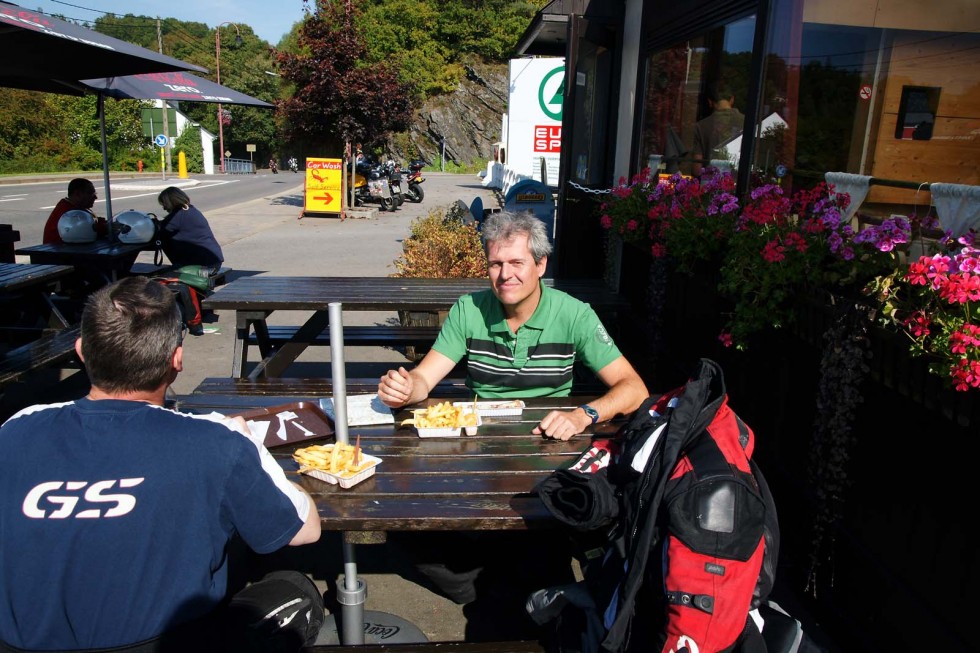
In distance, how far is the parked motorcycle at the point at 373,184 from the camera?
19.6 metres

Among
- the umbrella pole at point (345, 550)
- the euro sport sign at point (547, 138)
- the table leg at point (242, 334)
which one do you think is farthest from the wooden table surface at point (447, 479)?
the euro sport sign at point (547, 138)

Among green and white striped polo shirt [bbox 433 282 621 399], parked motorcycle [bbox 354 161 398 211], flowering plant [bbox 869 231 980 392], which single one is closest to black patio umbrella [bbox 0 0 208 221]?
green and white striped polo shirt [bbox 433 282 621 399]

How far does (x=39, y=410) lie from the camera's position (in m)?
1.67

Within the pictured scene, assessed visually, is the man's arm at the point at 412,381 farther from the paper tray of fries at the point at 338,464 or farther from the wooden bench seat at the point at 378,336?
the wooden bench seat at the point at 378,336

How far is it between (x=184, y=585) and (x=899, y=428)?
6.99ft

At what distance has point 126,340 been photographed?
1663mm

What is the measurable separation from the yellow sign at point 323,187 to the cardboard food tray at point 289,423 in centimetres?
1555

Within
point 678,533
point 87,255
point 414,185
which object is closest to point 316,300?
point 678,533

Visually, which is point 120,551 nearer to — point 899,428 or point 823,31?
point 899,428

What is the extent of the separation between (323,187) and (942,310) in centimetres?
1694

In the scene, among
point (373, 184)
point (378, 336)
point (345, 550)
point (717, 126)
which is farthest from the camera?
point (373, 184)

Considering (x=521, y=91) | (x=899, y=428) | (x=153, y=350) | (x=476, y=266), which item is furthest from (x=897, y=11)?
(x=521, y=91)

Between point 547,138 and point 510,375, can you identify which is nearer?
point 510,375

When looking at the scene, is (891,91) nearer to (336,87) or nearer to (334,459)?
(334,459)
